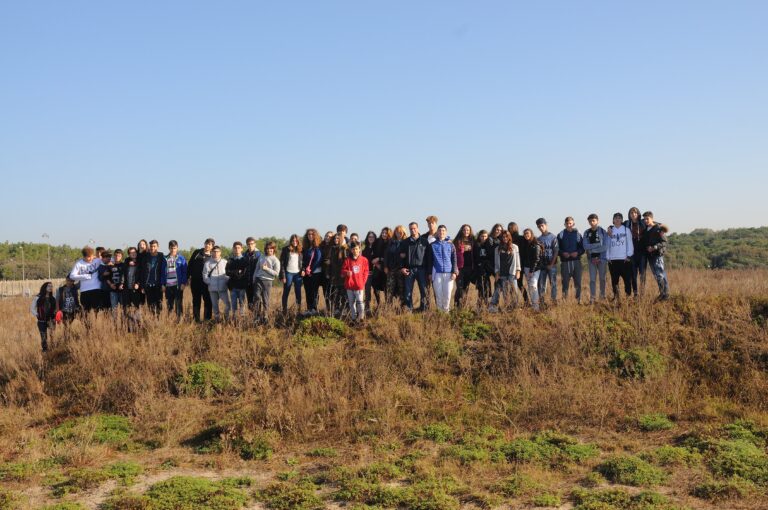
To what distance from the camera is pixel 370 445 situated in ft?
27.3

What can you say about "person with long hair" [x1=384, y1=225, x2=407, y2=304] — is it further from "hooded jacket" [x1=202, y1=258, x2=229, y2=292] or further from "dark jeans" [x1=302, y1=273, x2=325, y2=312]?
"hooded jacket" [x1=202, y1=258, x2=229, y2=292]

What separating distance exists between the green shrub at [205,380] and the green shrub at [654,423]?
6116 mm

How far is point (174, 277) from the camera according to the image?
506 inches

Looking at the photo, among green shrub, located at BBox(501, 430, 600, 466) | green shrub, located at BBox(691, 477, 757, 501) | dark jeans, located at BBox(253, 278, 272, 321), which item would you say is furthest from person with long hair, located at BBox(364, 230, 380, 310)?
green shrub, located at BBox(691, 477, 757, 501)

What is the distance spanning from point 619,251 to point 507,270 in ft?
6.70

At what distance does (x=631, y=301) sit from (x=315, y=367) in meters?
5.82

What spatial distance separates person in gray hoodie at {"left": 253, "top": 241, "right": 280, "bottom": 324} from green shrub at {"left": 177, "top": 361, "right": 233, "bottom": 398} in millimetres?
1885

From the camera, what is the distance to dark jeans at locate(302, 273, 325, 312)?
12.5 m

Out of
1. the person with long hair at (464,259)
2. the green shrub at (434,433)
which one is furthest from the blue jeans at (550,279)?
the green shrub at (434,433)

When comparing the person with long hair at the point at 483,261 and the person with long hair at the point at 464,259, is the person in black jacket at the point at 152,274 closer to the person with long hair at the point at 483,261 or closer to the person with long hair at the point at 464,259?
the person with long hair at the point at 464,259

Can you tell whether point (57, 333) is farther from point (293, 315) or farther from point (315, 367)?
point (315, 367)

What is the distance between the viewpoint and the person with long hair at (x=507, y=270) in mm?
11922

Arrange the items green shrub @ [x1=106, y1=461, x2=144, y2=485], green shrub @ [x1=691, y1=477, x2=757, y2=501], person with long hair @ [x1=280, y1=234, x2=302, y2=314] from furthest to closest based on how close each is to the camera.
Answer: person with long hair @ [x1=280, y1=234, x2=302, y2=314], green shrub @ [x1=106, y1=461, x2=144, y2=485], green shrub @ [x1=691, y1=477, x2=757, y2=501]

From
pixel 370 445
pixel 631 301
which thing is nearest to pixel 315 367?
pixel 370 445
